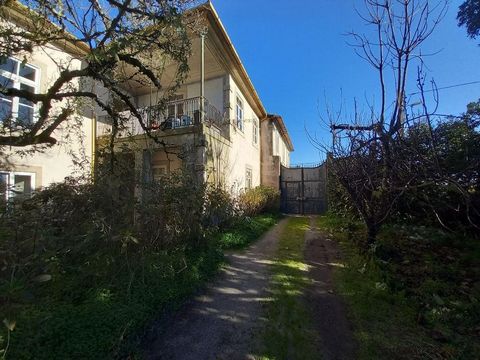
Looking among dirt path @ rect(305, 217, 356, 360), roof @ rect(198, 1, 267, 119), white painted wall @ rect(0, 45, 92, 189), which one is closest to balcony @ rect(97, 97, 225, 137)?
white painted wall @ rect(0, 45, 92, 189)

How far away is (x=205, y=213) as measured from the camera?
5129mm

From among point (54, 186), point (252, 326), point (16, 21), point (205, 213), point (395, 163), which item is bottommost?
point (252, 326)

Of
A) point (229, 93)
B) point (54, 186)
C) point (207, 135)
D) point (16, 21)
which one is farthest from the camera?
point (229, 93)

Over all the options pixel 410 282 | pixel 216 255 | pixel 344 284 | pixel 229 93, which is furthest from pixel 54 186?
pixel 229 93

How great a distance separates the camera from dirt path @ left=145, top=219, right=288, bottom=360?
2.87 meters

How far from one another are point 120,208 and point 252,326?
232cm

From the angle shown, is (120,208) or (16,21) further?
(16,21)

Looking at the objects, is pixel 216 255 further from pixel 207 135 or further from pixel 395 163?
pixel 207 135

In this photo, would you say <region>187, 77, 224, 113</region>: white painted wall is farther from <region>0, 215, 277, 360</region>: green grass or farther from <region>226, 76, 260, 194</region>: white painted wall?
<region>0, 215, 277, 360</region>: green grass

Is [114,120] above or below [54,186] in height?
above

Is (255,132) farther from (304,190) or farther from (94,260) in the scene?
(94,260)

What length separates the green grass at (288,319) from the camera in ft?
9.48

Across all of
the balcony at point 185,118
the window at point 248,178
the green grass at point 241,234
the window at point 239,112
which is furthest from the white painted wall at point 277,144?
the green grass at point 241,234

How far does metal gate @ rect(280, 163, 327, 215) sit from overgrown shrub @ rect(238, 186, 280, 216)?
43.7 inches
